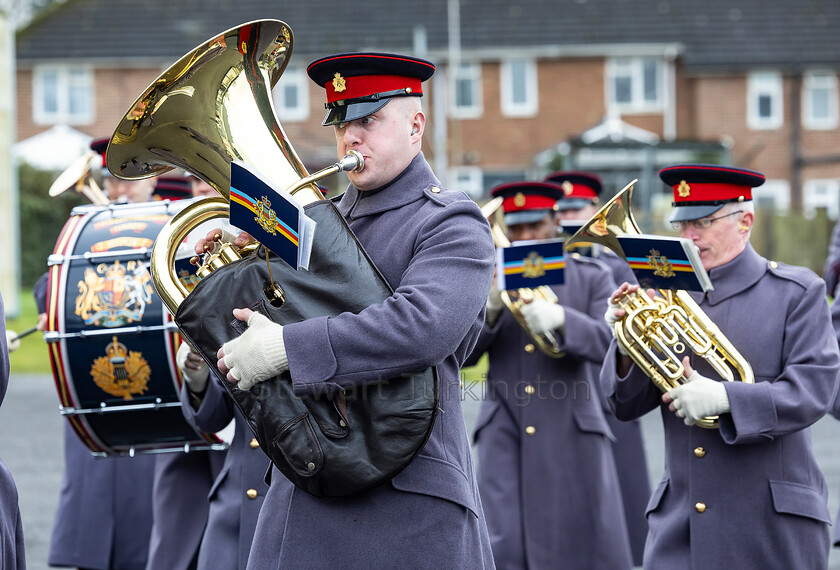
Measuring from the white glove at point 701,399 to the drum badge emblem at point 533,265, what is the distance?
5.49ft

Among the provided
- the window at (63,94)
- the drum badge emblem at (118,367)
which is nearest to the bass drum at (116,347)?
the drum badge emblem at (118,367)

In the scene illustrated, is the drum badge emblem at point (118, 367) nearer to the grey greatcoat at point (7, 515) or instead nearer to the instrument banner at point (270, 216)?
the grey greatcoat at point (7, 515)

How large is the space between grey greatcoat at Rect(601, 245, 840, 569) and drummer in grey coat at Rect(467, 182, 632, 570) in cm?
159

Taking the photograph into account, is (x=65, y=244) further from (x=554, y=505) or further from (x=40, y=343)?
(x=40, y=343)

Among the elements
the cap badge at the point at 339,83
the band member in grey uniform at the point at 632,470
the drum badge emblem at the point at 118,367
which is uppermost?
the cap badge at the point at 339,83

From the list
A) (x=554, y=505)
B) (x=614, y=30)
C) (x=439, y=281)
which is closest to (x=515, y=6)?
(x=614, y=30)

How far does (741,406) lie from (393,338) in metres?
1.69

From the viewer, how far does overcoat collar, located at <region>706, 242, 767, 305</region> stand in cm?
446

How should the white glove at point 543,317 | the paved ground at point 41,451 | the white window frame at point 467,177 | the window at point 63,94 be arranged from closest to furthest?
the white glove at point 543,317
the paved ground at point 41,451
the white window frame at point 467,177
the window at point 63,94

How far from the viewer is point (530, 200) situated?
648cm

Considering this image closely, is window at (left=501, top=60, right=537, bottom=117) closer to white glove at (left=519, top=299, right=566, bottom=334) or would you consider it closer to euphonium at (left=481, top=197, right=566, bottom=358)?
euphonium at (left=481, top=197, right=566, bottom=358)

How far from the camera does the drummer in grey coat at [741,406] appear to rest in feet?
13.6

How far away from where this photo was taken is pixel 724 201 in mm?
4453

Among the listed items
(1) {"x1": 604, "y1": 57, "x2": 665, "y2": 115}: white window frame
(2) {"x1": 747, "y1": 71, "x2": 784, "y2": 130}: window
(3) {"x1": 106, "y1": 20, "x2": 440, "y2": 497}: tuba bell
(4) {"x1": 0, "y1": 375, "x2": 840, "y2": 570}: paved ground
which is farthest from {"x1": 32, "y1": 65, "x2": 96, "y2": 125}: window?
(3) {"x1": 106, "y1": 20, "x2": 440, "y2": 497}: tuba bell
